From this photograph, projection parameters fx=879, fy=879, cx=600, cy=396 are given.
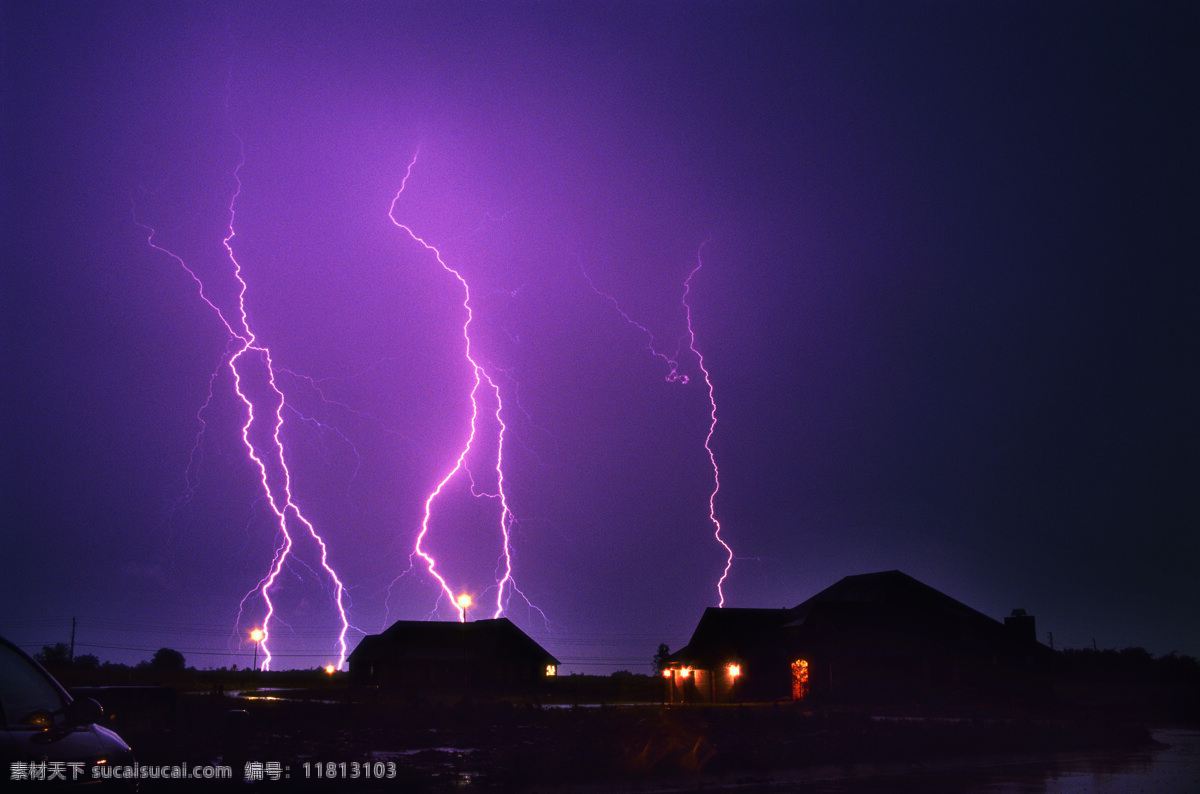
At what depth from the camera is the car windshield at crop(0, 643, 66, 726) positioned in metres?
5.65

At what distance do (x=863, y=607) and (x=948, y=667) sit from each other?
462cm

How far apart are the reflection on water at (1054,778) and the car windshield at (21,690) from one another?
10.9m

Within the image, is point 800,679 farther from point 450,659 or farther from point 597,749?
point 597,749

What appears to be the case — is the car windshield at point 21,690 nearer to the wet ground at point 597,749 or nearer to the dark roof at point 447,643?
the wet ground at point 597,749

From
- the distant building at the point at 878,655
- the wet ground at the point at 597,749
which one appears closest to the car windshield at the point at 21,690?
the wet ground at the point at 597,749

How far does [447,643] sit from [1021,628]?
33.2 metres

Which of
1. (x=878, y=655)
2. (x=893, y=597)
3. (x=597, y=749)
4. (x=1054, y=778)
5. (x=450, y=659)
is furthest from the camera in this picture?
(x=450, y=659)

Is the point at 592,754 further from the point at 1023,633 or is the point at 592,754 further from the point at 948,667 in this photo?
the point at 1023,633

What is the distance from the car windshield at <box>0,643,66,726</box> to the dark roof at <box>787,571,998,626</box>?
3942cm

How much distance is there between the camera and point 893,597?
43.7 meters

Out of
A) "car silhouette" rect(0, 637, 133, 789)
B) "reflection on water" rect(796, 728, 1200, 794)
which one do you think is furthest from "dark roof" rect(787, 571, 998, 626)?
"car silhouette" rect(0, 637, 133, 789)

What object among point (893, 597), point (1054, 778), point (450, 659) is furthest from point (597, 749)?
point (450, 659)

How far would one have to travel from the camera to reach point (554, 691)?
5297 centimetres

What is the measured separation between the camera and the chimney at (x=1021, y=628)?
42.6 m
